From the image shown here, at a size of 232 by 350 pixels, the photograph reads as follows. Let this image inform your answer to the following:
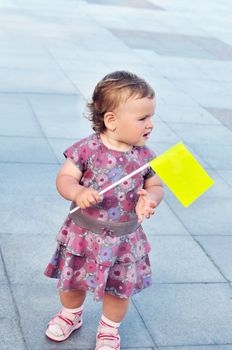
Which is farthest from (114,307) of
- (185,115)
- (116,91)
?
(185,115)

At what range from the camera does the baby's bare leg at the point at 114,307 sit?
3404 millimetres

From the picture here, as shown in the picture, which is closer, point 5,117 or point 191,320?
point 191,320

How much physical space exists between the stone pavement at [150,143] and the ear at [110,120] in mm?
1098

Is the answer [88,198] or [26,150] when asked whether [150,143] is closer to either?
[26,150]

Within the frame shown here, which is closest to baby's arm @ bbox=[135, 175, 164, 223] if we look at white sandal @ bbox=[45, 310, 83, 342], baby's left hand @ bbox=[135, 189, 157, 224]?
baby's left hand @ bbox=[135, 189, 157, 224]

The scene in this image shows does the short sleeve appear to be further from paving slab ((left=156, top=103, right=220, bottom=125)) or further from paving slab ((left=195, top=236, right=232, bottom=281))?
paving slab ((left=156, top=103, right=220, bottom=125))

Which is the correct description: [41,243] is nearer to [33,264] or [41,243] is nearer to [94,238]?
[33,264]

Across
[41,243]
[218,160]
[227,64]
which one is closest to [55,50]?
[227,64]

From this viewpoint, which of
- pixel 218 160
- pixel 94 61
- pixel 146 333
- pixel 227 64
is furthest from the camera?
pixel 227 64

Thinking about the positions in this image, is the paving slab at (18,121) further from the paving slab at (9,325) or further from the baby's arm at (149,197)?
the baby's arm at (149,197)

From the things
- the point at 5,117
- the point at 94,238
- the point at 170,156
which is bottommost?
the point at 5,117

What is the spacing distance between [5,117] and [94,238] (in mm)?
3734

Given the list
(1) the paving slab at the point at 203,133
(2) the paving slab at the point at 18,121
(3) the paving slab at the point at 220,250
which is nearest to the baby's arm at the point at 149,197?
(3) the paving slab at the point at 220,250

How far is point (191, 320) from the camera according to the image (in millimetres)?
3863
